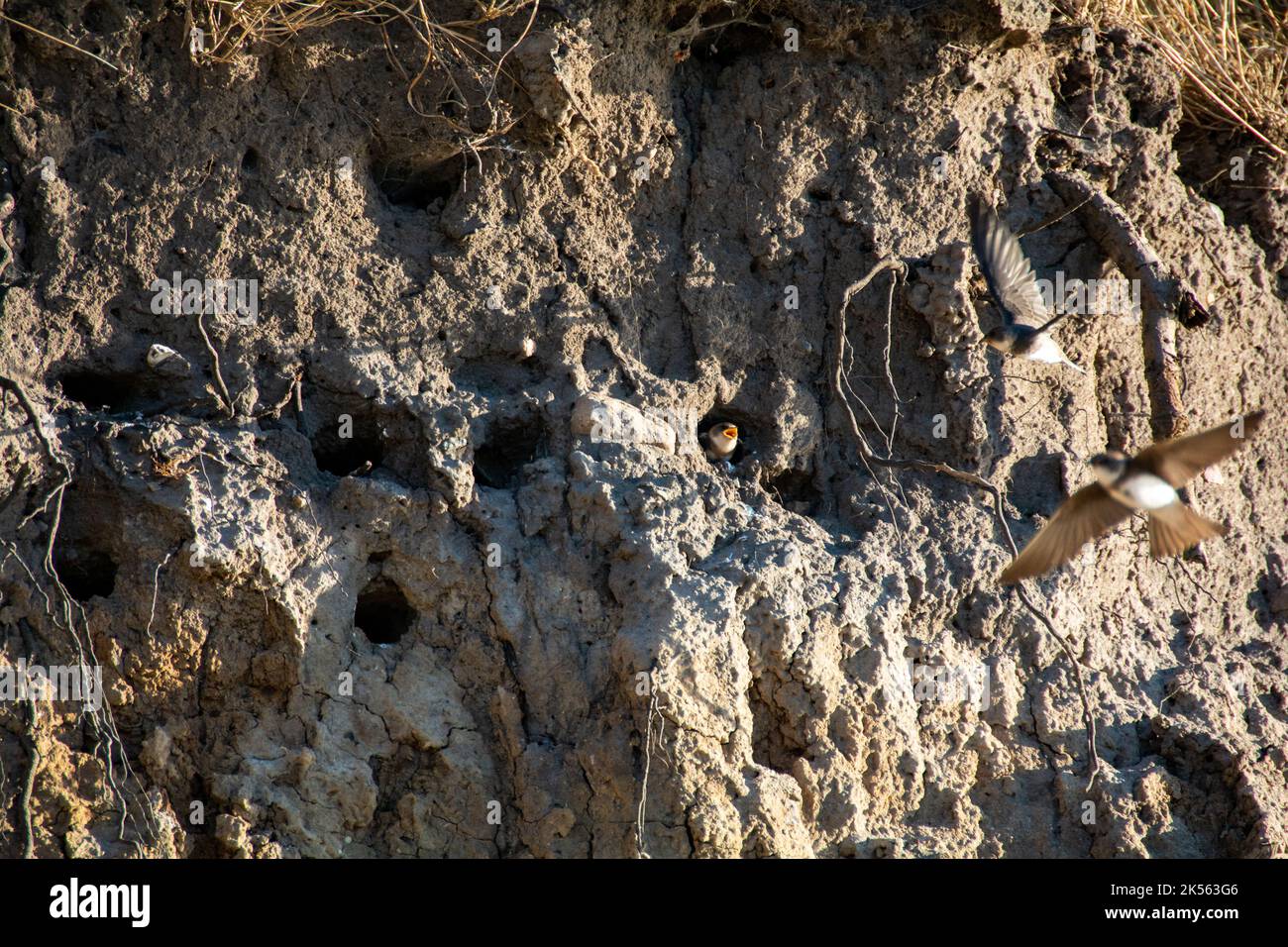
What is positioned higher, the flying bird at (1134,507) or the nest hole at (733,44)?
the nest hole at (733,44)

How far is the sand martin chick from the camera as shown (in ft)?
13.2

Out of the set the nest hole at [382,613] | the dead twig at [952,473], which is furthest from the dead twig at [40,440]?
the dead twig at [952,473]

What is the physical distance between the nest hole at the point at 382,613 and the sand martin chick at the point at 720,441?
38.0 inches

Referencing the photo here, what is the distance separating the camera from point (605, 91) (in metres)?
4.11

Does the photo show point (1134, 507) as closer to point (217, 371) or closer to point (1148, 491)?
point (1148, 491)

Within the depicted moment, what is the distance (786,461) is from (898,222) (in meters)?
0.83

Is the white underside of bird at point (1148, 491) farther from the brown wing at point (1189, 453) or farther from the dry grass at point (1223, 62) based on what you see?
the dry grass at point (1223, 62)

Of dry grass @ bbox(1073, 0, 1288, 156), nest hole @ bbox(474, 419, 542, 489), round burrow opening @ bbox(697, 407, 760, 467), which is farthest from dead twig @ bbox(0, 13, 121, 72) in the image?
dry grass @ bbox(1073, 0, 1288, 156)

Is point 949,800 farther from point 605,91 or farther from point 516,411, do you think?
point 605,91

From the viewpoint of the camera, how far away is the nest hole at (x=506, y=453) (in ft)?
12.8

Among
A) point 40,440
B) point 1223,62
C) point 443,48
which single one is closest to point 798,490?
point 443,48

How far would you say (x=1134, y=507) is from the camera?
368cm

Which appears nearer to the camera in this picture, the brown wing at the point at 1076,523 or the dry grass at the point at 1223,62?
the brown wing at the point at 1076,523

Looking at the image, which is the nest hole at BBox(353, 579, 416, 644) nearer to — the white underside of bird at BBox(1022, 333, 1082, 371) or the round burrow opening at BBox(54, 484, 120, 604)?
the round burrow opening at BBox(54, 484, 120, 604)
